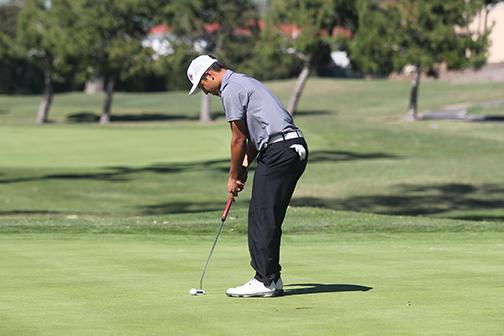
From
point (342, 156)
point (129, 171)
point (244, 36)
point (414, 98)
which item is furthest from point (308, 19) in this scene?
point (129, 171)

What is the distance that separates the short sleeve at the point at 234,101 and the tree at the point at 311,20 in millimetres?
45259

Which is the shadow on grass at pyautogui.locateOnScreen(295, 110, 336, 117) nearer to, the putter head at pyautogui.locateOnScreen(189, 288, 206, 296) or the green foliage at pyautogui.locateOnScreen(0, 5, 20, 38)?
the green foliage at pyautogui.locateOnScreen(0, 5, 20, 38)

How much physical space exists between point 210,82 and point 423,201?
16.3 m

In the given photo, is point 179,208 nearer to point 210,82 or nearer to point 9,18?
point 210,82

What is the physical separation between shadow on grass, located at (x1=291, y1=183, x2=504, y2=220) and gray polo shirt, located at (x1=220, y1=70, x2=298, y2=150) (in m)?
13.6

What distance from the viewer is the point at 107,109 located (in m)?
58.7

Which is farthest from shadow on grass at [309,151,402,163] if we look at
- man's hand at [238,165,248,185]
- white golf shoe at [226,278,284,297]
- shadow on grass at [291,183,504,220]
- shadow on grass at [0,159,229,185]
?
white golf shoe at [226,278,284,297]

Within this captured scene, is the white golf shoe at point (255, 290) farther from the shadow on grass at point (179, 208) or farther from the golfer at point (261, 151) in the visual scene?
the shadow on grass at point (179, 208)

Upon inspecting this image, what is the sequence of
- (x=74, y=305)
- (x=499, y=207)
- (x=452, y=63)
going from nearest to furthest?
(x=74, y=305), (x=499, y=207), (x=452, y=63)

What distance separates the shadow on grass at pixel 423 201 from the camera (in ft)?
76.1

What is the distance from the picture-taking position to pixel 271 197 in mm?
8625

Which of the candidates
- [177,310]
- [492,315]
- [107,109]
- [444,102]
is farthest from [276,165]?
[444,102]

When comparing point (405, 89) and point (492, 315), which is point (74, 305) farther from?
point (405, 89)

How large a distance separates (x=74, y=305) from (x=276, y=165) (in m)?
1.79
